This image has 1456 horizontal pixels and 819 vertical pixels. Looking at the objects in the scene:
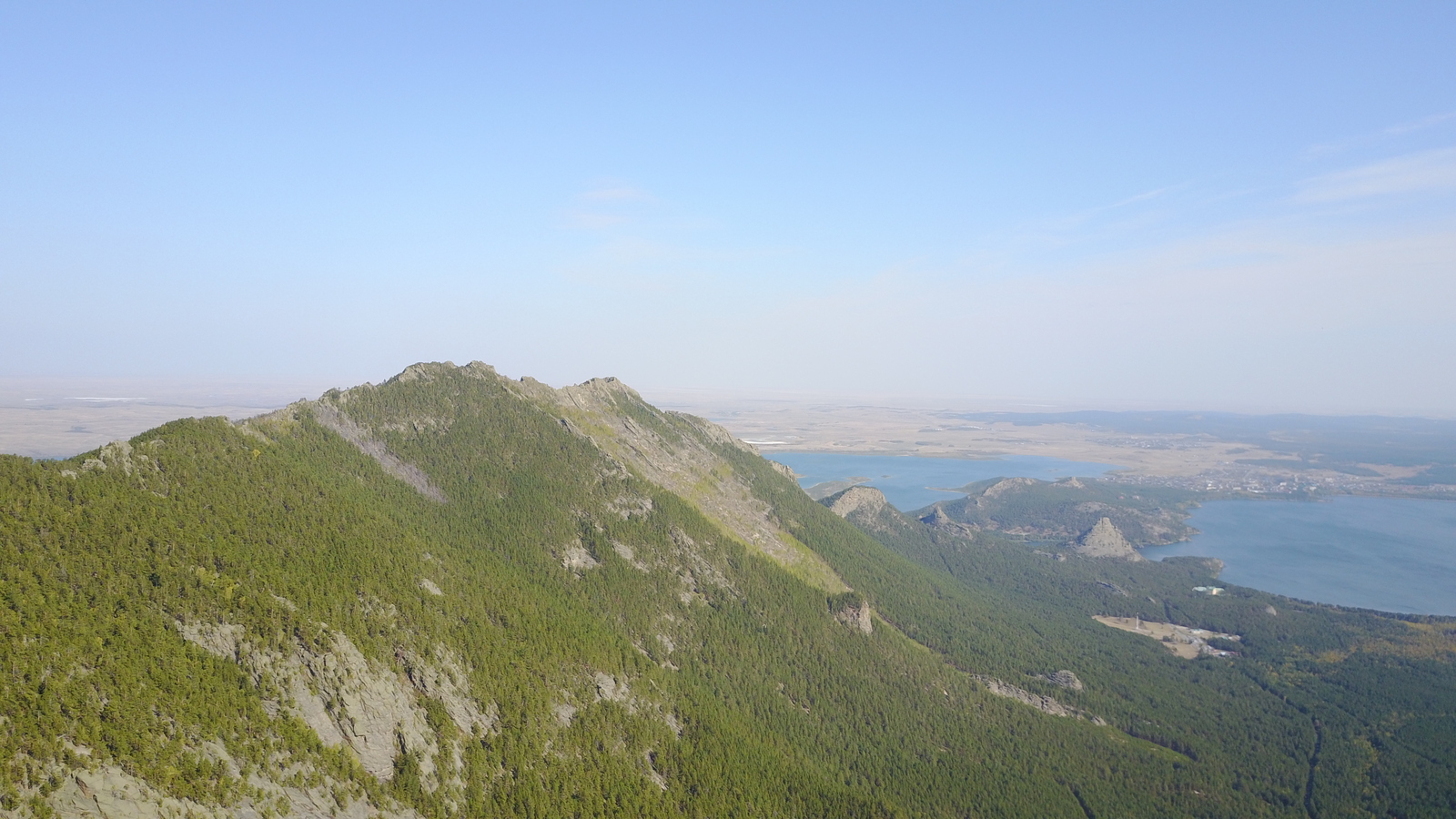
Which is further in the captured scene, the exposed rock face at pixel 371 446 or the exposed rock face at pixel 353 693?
the exposed rock face at pixel 371 446

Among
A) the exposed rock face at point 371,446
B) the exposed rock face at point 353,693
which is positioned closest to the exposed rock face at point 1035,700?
the exposed rock face at point 353,693

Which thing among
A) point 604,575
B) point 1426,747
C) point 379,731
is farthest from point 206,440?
point 1426,747

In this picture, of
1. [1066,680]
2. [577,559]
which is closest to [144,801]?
[577,559]

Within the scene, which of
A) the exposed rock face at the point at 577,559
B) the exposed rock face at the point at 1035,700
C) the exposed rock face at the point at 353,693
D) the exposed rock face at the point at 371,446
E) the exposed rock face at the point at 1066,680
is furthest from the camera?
the exposed rock face at the point at 1066,680

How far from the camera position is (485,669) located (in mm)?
113375

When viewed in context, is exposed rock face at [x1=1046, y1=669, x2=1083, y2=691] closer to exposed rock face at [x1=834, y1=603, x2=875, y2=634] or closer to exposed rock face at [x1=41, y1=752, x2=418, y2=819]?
exposed rock face at [x1=834, y1=603, x2=875, y2=634]

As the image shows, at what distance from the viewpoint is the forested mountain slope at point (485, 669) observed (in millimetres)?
74938

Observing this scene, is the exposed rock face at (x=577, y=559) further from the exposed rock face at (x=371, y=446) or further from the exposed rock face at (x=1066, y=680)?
the exposed rock face at (x=1066, y=680)

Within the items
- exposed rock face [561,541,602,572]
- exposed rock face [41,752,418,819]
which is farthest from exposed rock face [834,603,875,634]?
exposed rock face [41,752,418,819]

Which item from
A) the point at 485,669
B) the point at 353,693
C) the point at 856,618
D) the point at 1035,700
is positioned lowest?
the point at 1035,700

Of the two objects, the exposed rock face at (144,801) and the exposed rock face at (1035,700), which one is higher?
the exposed rock face at (144,801)

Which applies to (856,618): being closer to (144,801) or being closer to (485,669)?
(485,669)

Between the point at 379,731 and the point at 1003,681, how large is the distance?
14461 cm

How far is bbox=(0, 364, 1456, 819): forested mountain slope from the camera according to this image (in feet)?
246
